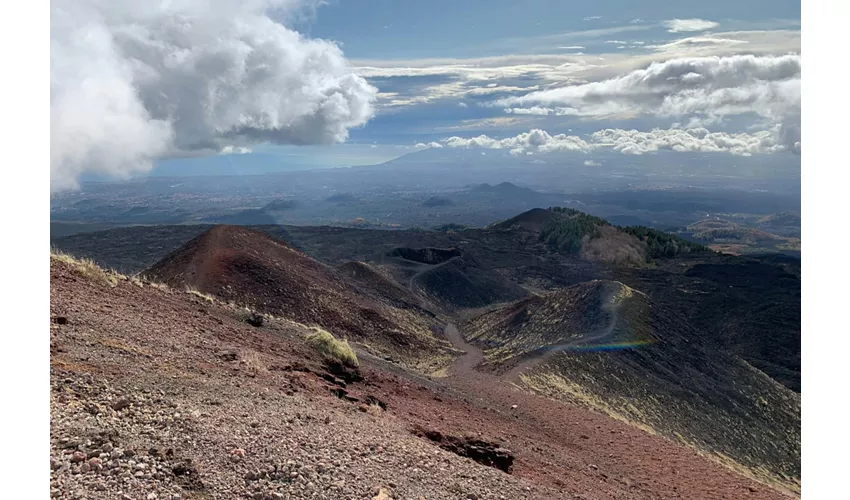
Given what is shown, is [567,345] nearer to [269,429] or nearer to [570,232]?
[269,429]

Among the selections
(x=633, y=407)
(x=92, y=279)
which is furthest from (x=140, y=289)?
(x=633, y=407)

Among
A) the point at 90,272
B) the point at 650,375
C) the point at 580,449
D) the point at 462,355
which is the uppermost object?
the point at 90,272

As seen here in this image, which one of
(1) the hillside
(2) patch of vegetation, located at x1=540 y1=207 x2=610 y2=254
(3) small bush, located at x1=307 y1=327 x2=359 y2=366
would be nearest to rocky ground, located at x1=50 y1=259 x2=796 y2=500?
(3) small bush, located at x1=307 y1=327 x2=359 y2=366

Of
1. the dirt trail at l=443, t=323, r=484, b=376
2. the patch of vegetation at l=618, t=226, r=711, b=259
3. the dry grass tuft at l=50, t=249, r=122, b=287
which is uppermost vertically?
the dry grass tuft at l=50, t=249, r=122, b=287

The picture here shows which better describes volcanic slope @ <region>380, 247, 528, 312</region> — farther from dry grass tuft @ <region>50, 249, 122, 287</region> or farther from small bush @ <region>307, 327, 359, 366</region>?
dry grass tuft @ <region>50, 249, 122, 287</region>

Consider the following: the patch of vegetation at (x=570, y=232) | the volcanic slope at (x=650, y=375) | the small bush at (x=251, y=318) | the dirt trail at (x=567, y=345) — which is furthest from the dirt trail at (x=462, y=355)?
the patch of vegetation at (x=570, y=232)

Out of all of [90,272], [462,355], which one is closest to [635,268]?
[462,355]

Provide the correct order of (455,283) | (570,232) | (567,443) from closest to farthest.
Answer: (567,443)
(455,283)
(570,232)
